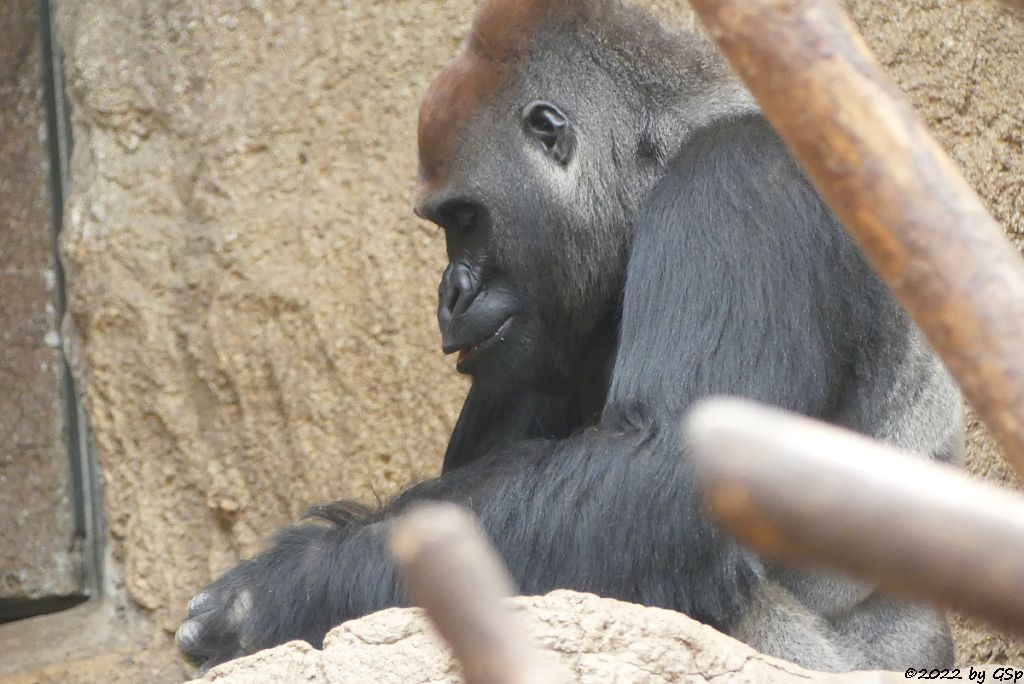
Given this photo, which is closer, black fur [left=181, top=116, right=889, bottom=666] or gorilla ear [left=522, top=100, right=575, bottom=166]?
black fur [left=181, top=116, right=889, bottom=666]

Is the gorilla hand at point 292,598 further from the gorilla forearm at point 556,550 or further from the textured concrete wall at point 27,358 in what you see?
the textured concrete wall at point 27,358

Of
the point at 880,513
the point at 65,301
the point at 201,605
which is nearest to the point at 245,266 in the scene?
the point at 65,301

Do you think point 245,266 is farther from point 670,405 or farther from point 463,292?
point 670,405

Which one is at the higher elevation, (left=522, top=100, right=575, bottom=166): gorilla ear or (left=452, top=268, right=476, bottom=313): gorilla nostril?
(left=522, top=100, right=575, bottom=166): gorilla ear

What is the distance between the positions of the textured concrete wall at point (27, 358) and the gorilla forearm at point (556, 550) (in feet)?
6.17

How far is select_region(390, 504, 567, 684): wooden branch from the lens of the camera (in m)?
0.85

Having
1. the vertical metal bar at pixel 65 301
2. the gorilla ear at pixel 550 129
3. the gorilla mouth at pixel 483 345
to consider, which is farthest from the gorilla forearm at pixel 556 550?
the vertical metal bar at pixel 65 301

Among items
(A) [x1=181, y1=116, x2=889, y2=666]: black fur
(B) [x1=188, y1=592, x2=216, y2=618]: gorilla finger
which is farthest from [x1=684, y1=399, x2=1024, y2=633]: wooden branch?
(B) [x1=188, y1=592, x2=216, y2=618]: gorilla finger

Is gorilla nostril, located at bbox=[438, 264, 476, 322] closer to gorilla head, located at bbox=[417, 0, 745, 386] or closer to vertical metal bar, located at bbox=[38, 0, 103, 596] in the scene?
gorilla head, located at bbox=[417, 0, 745, 386]

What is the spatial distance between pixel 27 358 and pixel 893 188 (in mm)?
3708

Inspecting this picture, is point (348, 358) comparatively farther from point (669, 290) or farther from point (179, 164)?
point (669, 290)

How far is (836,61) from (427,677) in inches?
41.8

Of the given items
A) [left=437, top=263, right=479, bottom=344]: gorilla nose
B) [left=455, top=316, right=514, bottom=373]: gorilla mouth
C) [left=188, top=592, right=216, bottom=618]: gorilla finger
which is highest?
[left=437, top=263, right=479, bottom=344]: gorilla nose

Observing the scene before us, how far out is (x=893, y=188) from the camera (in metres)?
1.24
